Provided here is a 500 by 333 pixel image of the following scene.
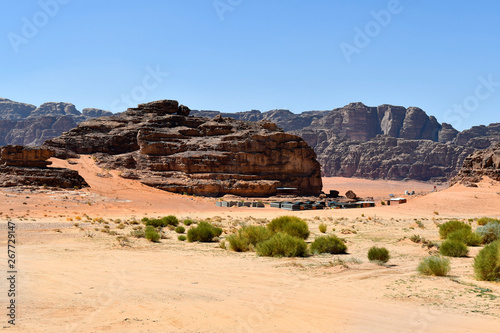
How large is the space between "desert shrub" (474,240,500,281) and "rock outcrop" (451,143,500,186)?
1861 inches

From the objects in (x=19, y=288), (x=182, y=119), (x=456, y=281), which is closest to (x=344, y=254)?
(x=456, y=281)

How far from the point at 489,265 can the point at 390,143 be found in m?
138

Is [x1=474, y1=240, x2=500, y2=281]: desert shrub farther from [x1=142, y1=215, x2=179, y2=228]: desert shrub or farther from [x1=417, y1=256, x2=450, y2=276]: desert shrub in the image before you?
[x1=142, y1=215, x2=179, y2=228]: desert shrub

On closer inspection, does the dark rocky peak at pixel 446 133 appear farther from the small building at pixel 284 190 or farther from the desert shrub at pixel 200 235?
the desert shrub at pixel 200 235

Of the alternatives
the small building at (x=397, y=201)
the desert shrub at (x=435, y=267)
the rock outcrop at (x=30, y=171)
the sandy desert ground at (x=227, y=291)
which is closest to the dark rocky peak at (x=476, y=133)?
the small building at (x=397, y=201)

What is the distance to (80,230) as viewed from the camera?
2373 centimetres

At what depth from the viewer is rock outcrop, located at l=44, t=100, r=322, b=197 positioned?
5941 cm

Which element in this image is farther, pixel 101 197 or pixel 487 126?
pixel 487 126

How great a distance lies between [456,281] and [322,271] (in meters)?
3.27

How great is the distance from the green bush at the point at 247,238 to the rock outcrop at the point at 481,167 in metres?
44.0

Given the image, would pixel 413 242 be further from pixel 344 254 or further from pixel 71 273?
pixel 71 273

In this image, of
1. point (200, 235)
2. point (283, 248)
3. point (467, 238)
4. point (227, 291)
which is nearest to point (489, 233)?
point (467, 238)

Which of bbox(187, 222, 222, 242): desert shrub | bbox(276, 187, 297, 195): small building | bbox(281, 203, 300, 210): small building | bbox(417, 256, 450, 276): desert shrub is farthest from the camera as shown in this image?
bbox(276, 187, 297, 195): small building

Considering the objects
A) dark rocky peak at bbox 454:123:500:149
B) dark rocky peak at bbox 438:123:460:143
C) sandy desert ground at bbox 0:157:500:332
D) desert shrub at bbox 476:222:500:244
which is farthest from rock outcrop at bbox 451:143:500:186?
dark rocky peak at bbox 438:123:460:143
